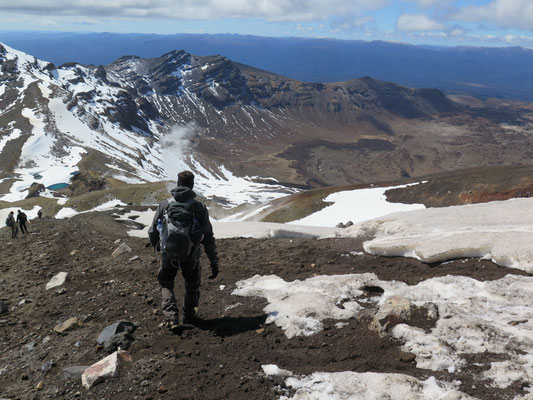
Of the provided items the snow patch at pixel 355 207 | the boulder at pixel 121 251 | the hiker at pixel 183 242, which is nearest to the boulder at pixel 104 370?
the hiker at pixel 183 242

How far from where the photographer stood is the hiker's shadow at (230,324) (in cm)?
961

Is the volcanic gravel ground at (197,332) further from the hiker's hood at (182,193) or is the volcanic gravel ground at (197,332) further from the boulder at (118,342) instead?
the hiker's hood at (182,193)

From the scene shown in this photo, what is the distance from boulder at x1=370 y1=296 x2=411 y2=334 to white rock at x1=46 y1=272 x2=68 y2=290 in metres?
11.7

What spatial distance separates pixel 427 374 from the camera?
7.34 meters

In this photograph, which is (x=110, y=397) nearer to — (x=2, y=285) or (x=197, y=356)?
(x=197, y=356)

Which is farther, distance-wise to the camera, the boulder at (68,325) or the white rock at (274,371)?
the boulder at (68,325)

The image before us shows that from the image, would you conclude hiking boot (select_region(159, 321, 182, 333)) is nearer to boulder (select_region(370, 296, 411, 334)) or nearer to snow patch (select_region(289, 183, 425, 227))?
boulder (select_region(370, 296, 411, 334))

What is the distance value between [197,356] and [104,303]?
518 cm

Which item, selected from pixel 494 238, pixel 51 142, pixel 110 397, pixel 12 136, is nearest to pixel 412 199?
pixel 494 238

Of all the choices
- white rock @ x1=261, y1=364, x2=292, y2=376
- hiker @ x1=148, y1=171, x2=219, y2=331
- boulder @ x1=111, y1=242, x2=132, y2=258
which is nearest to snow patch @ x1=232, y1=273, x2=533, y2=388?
white rock @ x1=261, y1=364, x2=292, y2=376

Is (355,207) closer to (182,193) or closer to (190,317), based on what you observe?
(190,317)

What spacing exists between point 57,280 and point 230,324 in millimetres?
8756

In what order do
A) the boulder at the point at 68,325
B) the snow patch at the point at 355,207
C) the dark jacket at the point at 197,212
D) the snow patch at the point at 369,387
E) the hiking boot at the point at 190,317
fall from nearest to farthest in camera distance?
the snow patch at the point at 369,387 < the dark jacket at the point at 197,212 < the hiking boot at the point at 190,317 < the boulder at the point at 68,325 < the snow patch at the point at 355,207

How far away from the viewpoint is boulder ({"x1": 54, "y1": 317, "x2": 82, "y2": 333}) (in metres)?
10.8
